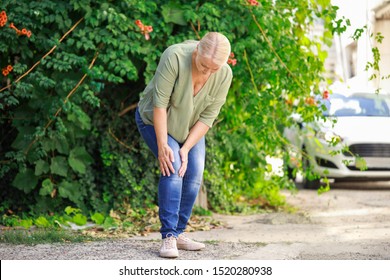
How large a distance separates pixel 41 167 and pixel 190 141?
2.19 meters

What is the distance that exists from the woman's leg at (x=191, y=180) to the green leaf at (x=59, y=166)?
76.8 inches

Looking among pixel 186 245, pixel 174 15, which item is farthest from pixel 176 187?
pixel 174 15

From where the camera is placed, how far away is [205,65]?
4973 millimetres

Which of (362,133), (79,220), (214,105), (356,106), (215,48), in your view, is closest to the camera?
(215,48)

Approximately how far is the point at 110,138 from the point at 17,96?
1038mm

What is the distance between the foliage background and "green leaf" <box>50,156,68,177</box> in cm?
1

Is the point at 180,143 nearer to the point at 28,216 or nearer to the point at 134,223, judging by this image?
the point at 134,223

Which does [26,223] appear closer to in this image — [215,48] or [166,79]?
[166,79]

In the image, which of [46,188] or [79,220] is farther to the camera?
[46,188]

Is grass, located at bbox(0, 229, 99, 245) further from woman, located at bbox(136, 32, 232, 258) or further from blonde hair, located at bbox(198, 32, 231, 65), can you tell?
blonde hair, located at bbox(198, 32, 231, 65)

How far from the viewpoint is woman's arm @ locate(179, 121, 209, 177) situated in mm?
5188

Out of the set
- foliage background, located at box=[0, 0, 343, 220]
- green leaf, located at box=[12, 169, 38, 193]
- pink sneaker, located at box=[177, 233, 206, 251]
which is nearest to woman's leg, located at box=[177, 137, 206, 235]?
pink sneaker, located at box=[177, 233, 206, 251]

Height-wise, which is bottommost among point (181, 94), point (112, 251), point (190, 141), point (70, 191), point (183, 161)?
point (112, 251)

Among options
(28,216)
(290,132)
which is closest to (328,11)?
(28,216)
